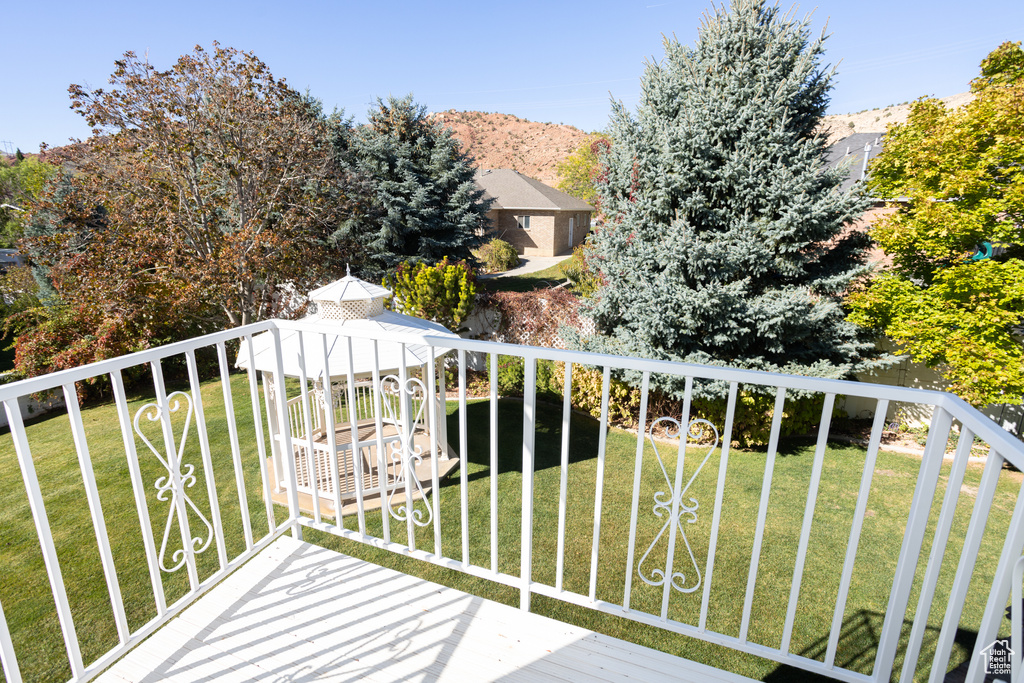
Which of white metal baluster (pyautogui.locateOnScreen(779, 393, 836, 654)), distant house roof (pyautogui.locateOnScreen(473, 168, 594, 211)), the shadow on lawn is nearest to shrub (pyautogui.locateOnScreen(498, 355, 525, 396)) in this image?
the shadow on lawn

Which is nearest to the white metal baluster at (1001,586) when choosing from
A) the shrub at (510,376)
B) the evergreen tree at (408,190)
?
the shrub at (510,376)

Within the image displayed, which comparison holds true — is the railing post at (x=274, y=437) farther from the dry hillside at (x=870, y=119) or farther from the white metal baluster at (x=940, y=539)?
the dry hillside at (x=870, y=119)

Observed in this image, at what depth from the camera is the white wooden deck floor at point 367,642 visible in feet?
5.57

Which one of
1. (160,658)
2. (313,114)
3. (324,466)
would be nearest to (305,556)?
(160,658)

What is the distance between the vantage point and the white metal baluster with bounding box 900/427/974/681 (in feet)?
3.98

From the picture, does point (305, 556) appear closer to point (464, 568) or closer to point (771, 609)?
point (464, 568)

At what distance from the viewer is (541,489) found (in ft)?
16.2

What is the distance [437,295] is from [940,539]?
7.43 metres

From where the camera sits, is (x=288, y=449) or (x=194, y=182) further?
(x=194, y=182)

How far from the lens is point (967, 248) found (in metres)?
5.41

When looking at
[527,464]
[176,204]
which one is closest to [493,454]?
[527,464]

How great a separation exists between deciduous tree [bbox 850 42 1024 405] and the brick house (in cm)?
1841

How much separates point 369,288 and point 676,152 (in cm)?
373

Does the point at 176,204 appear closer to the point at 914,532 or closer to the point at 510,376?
the point at 510,376
